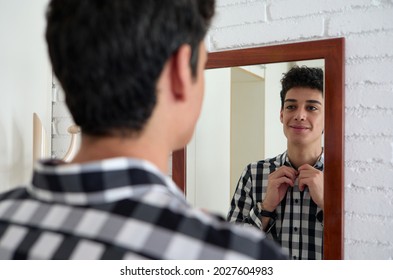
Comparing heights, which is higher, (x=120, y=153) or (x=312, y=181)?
(x=120, y=153)

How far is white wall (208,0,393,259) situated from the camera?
1.09m

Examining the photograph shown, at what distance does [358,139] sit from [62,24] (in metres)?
0.89

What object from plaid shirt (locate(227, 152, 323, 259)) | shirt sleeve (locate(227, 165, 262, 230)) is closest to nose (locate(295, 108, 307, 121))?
plaid shirt (locate(227, 152, 323, 259))

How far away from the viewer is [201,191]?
4.46 ft

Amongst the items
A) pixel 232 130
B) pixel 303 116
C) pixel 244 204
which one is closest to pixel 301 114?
pixel 303 116

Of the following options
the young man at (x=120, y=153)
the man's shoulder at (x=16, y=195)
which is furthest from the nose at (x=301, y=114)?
the man's shoulder at (x=16, y=195)

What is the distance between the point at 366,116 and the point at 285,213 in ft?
1.12

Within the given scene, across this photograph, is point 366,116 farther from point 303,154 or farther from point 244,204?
point 244,204

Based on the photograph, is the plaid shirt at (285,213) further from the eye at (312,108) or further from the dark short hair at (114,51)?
the dark short hair at (114,51)

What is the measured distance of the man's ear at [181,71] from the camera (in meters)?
0.46

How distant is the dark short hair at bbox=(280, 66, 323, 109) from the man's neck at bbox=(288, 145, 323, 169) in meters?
0.13

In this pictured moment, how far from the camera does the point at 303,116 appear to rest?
1180 millimetres

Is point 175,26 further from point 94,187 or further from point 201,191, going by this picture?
point 201,191
